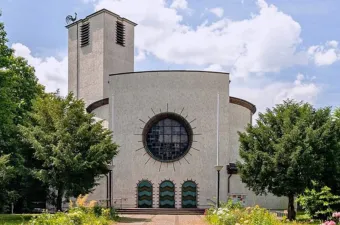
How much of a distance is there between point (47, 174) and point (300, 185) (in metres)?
13.2

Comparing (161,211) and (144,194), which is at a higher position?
(144,194)

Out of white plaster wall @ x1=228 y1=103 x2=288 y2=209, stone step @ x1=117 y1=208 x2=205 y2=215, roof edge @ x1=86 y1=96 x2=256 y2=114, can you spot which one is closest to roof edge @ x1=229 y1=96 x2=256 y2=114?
roof edge @ x1=86 y1=96 x2=256 y2=114

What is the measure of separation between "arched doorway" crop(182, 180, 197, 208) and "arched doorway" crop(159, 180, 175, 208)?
797 mm

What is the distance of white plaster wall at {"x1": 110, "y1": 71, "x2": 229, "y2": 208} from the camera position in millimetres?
30953

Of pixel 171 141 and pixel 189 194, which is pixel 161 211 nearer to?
pixel 189 194

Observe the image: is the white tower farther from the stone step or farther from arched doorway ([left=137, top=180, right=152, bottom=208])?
the stone step

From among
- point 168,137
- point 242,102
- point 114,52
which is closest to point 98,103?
point 168,137

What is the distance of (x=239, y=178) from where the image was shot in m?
31.6

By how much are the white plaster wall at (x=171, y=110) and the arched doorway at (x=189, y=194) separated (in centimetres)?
32

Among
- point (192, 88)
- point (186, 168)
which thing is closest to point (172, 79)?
point (192, 88)

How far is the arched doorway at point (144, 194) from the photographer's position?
1209 inches

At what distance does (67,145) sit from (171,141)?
10667 millimetres

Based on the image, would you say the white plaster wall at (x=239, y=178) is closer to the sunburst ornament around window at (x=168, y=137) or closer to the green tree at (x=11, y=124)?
the sunburst ornament around window at (x=168, y=137)

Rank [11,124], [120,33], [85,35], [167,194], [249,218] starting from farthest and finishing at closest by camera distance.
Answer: [120,33], [85,35], [167,194], [11,124], [249,218]
